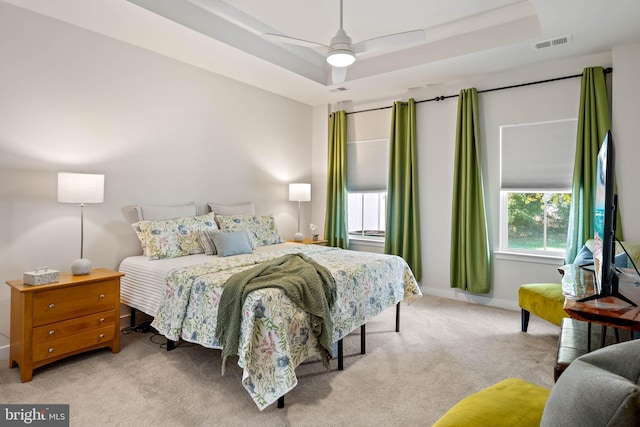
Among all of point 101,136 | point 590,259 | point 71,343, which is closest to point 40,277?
point 71,343

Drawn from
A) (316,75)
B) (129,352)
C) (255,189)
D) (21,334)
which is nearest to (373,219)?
(255,189)

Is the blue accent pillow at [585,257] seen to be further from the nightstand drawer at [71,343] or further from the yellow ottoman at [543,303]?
the nightstand drawer at [71,343]

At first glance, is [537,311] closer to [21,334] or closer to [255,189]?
[255,189]

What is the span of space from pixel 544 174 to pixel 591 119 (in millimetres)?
673

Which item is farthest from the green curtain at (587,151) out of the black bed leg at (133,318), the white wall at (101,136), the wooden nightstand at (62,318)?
the black bed leg at (133,318)

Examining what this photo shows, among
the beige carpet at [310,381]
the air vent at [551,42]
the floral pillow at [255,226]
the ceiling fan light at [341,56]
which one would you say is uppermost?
the air vent at [551,42]

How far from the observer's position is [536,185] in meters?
3.98

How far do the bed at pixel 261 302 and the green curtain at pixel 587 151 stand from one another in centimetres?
175

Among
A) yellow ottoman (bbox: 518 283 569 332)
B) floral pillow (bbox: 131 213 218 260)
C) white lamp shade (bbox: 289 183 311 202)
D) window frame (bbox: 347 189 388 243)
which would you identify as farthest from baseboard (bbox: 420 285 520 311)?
floral pillow (bbox: 131 213 218 260)

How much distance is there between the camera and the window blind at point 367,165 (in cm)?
516

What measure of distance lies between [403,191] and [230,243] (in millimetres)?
2461

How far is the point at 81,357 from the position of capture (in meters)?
2.81

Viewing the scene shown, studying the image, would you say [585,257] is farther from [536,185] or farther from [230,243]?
[230,243]

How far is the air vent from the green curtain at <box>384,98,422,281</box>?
1527 mm
